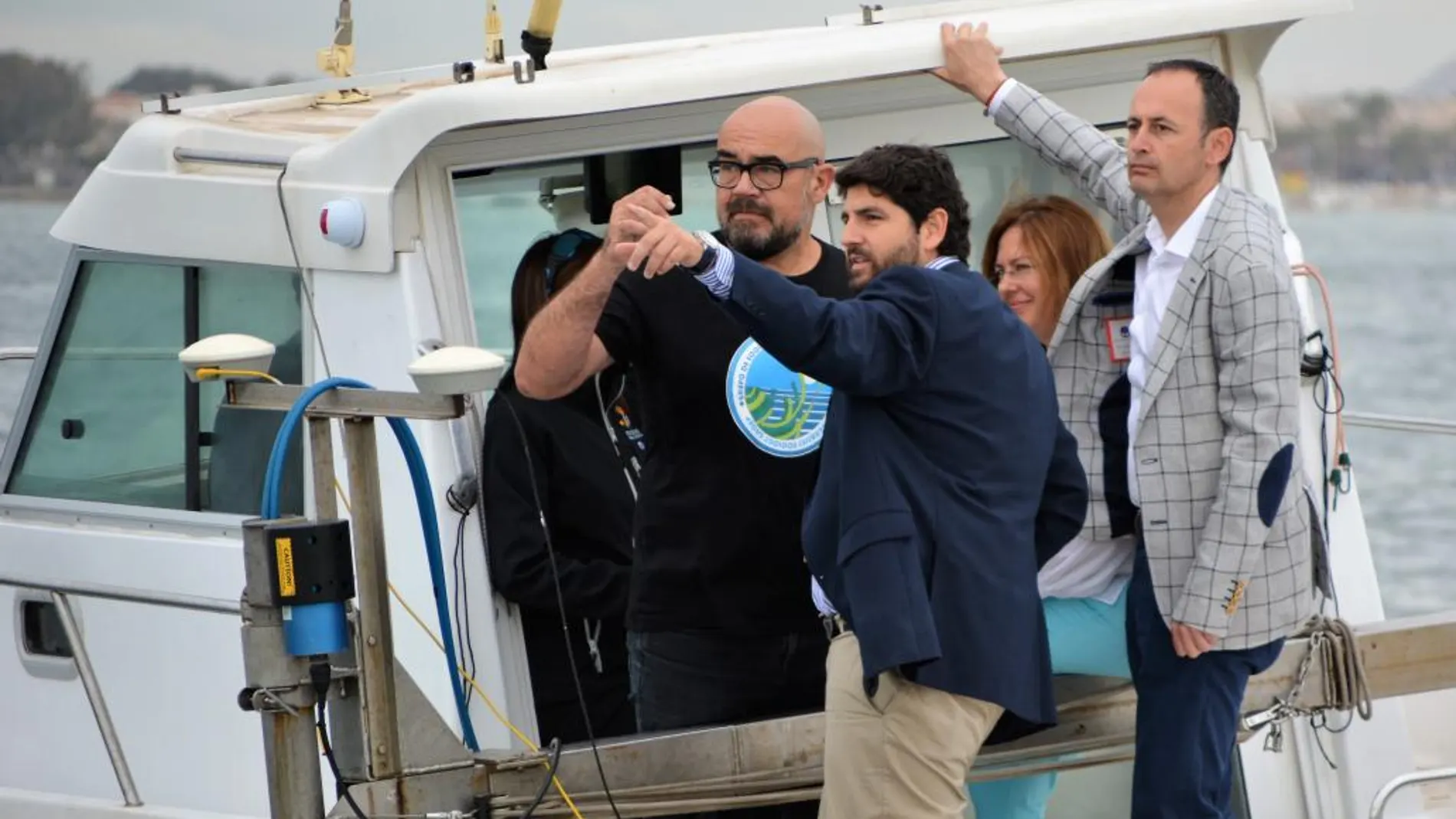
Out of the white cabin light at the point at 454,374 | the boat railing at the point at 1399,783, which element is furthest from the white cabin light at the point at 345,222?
the boat railing at the point at 1399,783

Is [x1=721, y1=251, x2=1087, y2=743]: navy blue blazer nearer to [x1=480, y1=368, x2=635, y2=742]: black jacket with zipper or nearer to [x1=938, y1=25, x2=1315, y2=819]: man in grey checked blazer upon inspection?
[x1=938, y1=25, x2=1315, y2=819]: man in grey checked blazer

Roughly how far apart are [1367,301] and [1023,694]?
61.8 meters

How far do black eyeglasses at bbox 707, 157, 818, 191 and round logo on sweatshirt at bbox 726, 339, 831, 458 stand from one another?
356 mm

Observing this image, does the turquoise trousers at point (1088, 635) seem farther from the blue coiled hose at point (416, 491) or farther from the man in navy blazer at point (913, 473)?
the blue coiled hose at point (416, 491)

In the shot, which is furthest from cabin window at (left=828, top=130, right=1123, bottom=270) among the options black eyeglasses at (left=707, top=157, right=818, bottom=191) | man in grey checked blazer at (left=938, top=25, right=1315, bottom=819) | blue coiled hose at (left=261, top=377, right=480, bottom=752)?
blue coiled hose at (left=261, top=377, right=480, bottom=752)

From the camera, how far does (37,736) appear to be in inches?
251

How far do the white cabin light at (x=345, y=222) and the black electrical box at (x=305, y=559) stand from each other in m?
1.06

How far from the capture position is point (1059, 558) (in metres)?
4.67

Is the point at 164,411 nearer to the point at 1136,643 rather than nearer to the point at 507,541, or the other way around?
the point at 507,541

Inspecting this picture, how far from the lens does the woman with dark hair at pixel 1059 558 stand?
184 inches

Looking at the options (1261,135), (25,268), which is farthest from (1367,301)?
(1261,135)

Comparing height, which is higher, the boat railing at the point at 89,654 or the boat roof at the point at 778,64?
the boat roof at the point at 778,64

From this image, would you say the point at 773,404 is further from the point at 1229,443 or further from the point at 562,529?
the point at 1229,443

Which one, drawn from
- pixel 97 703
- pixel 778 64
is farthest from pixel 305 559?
pixel 97 703
